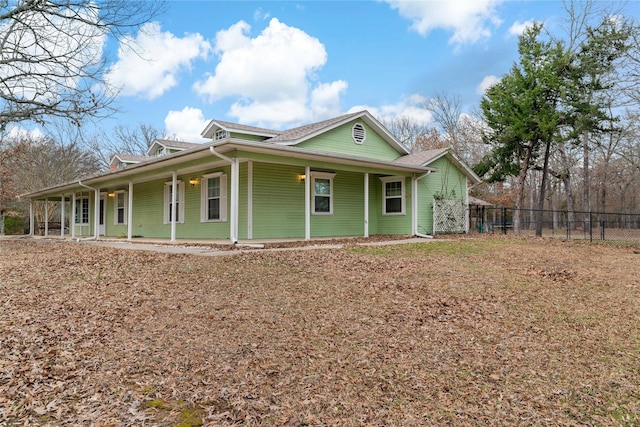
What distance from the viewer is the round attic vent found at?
15391mm

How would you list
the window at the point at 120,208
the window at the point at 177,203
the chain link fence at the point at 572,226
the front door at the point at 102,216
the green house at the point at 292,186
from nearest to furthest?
the green house at the point at 292,186 → the window at the point at 177,203 → the chain link fence at the point at 572,226 → the window at the point at 120,208 → the front door at the point at 102,216

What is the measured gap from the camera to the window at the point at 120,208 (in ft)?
58.2

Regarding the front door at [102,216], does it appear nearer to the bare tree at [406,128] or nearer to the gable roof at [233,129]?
the gable roof at [233,129]

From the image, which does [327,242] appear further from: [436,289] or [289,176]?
[436,289]

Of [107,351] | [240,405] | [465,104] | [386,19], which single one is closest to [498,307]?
[240,405]

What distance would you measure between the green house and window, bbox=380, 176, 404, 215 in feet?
0.13

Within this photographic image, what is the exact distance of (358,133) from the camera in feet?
51.0

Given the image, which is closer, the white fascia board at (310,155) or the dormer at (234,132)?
the white fascia board at (310,155)

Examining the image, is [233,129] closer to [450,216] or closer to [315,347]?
[450,216]

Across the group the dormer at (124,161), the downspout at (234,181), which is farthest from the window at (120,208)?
the downspout at (234,181)

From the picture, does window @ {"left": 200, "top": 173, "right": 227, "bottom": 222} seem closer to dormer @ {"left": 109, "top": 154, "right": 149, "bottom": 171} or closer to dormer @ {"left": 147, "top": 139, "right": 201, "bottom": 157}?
dormer @ {"left": 147, "top": 139, "right": 201, "bottom": 157}

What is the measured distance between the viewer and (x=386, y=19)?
15328 millimetres

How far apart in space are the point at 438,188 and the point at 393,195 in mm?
2201

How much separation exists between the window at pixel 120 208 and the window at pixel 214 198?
656cm
